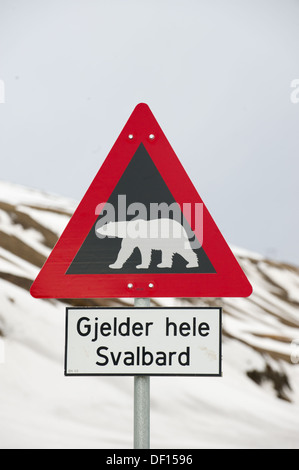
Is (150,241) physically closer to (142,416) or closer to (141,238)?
(141,238)

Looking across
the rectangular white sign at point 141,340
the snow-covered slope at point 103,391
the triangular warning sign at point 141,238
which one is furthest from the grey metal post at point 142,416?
the snow-covered slope at point 103,391

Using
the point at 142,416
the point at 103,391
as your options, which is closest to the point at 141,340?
the point at 142,416

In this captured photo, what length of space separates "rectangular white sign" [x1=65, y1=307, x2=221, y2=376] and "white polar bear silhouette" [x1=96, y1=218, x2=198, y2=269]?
0.47ft

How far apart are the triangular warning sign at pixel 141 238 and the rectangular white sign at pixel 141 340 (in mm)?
63

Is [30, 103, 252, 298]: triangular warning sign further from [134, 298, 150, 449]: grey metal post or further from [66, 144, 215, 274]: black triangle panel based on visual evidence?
[134, 298, 150, 449]: grey metal post

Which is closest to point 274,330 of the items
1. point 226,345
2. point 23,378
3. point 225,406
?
point 226,345

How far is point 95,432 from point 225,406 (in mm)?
1576

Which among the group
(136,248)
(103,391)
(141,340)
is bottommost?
(141,340)

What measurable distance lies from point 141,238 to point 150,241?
0.03 meters

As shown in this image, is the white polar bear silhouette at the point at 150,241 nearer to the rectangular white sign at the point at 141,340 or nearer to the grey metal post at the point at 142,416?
the rectangular white sign at the point at 141,340

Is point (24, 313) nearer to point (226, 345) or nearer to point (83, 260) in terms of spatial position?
point (226, 345)

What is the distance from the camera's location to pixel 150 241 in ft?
6.24

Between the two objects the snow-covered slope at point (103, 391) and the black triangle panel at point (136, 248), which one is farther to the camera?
the snow-covered slope at point (103, 391)

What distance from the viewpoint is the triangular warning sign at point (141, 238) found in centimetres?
191
